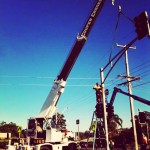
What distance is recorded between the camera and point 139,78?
26500 millimetres

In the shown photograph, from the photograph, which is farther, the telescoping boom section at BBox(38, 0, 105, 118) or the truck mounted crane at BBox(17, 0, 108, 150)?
the telescoping boom section at BBox(38, 0, 105, 118)

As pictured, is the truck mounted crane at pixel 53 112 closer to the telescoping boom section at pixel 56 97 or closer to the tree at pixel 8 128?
the telescoping boom section at pixel 56 97

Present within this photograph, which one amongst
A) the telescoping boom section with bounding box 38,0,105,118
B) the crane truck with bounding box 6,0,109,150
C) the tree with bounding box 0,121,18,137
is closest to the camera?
the crane truck with bounding box 6,0,109,150

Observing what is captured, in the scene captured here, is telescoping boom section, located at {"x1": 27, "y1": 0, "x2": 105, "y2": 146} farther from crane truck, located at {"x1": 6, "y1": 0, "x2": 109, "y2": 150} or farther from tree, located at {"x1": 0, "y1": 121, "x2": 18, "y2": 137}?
tree, located at {"x1": 0, "y1": 121, "x2": 18, "y2": 137}

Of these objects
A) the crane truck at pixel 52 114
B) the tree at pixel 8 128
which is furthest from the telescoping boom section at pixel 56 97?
the tree at pixel 8 128

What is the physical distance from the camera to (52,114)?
23391 millimetres

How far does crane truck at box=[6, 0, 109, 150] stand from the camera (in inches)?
851

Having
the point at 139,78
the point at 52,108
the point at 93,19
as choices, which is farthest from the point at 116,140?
the point at 93,19

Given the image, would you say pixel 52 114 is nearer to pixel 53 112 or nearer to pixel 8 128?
pixel 53 112

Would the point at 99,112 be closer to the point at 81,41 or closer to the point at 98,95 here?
the point at 98,95

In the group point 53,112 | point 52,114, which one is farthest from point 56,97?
point 52,114

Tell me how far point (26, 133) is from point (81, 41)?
10.4m

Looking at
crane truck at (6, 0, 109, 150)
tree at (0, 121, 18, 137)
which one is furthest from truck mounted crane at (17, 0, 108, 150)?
tree at (0, 121, 18, 137)

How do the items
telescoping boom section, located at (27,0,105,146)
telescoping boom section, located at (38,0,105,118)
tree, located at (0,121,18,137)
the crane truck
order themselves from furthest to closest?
tree, located at (0,121,18,137) → telescoping boom section, located at (38,0,105,118) → telescoping boom section, located at (27,0,105,146) → the crane truck
